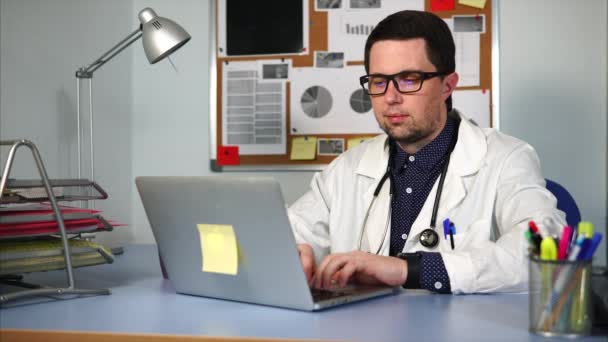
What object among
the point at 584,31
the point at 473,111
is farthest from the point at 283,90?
the point at 584,31

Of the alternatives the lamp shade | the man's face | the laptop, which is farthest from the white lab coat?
the lamp shade

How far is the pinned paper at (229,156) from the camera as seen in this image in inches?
104

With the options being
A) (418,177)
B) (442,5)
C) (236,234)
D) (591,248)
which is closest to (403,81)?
(418,177)

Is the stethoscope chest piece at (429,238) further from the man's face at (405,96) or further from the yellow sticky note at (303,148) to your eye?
the yellow sticky note at (303,148)

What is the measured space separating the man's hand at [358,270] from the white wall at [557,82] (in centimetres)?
133

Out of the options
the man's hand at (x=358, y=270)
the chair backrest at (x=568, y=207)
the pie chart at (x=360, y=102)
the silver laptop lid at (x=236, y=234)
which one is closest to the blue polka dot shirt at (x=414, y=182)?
the chair backrest at (x=568, y=207)

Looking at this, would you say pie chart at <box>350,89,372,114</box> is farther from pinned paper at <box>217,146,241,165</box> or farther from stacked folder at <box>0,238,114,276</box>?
stacked folder at <box>0,238,114,276</box>

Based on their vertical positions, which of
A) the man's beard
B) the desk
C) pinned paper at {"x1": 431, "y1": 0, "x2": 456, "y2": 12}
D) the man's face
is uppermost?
pinned paper at {"x1": 431, "y1": 0, "x2": 456, "y2": 12}

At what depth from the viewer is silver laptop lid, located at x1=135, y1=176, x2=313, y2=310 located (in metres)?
1.06

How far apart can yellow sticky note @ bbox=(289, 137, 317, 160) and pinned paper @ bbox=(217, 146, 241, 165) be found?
221mm

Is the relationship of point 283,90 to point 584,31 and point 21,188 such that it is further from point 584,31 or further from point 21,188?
point 21,188

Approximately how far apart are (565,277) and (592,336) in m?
0.10

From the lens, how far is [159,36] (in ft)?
6.40

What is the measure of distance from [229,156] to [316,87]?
1.44 ft
